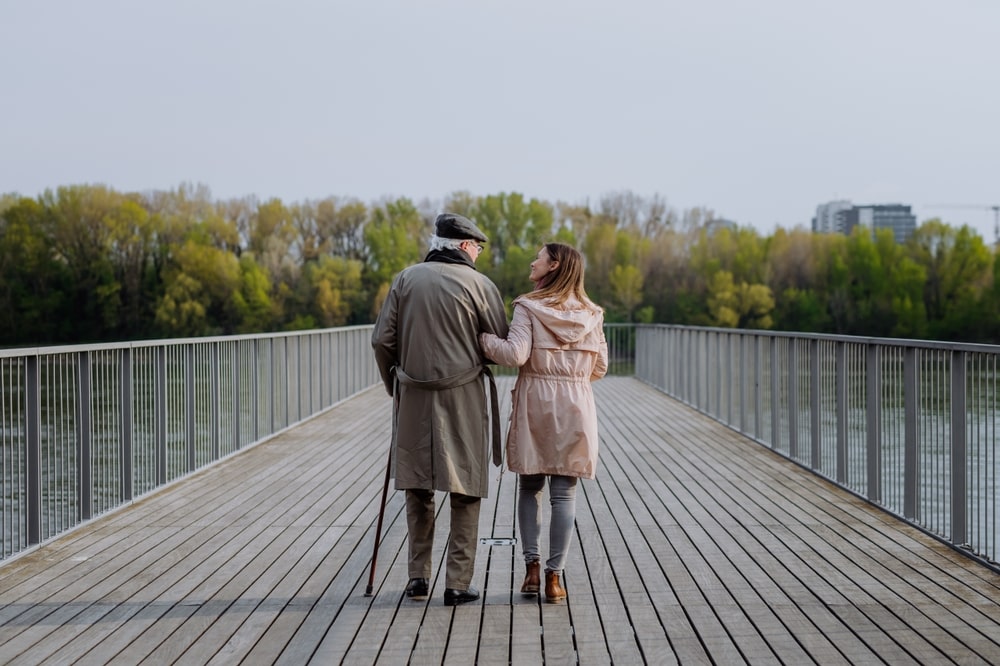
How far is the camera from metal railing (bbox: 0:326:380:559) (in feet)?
16.5

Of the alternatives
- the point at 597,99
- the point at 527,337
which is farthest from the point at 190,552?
the point at 597,99

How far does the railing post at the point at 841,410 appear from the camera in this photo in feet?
22.1

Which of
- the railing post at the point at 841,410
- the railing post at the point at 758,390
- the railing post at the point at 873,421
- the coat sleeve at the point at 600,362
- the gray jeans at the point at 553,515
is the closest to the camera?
the gray jeans at the point at 553,515

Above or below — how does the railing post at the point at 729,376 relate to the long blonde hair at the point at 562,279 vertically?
below

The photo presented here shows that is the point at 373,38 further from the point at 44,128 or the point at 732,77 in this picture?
the point at 44,128

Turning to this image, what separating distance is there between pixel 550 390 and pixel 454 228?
0.70 meters

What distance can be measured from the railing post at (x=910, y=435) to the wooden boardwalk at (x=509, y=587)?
0.51 ft

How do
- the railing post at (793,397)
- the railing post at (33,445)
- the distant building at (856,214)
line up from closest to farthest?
the railing post at (33,445) → the railing post at (793,397) → the distant building at (856,214)

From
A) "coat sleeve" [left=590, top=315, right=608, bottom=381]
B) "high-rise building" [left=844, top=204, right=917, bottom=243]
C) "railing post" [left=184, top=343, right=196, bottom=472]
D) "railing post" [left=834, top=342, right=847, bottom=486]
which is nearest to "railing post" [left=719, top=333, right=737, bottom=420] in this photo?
"railing post" [left=834, top=342, right=847, bottom=486]

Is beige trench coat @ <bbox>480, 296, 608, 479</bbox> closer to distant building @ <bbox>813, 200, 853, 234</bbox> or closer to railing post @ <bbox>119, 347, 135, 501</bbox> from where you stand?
railing post @ <bbox>119, 347, 135, 501</bbox>

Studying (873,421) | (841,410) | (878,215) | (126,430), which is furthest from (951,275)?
(126,430)

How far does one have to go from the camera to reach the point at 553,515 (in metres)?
4.26

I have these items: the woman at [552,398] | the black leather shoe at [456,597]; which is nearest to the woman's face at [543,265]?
the woman at [552,398]

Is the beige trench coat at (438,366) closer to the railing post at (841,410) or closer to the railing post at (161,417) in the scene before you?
the railing post at (161,417)
